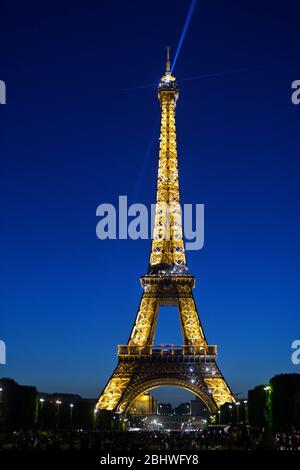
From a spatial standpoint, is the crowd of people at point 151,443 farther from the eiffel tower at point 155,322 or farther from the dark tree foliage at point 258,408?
the eiffel tower at point 155,322

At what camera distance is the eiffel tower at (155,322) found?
226ft

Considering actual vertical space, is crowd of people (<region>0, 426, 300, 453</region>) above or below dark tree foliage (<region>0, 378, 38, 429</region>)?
below

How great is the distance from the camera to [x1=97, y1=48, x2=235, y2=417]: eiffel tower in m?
69.0

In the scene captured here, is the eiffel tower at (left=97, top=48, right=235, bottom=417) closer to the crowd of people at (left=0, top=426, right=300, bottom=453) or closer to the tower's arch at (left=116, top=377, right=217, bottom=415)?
the tower's arch at (left=116, top=377, right=217, bottom=415)

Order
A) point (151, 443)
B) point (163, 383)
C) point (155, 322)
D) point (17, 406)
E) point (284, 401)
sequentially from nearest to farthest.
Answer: point (151, 443), point (284, 401), point (17, 406), point (163, 383), point (155, 322)

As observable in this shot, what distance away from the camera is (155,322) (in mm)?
74938

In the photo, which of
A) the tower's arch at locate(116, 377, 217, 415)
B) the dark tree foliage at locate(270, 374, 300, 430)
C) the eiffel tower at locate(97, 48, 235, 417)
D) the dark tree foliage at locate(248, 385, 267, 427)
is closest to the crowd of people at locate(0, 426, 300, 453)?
the dark tree foliage at locate(248, 385, 267, 427)

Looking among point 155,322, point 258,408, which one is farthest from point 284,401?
point 155,322

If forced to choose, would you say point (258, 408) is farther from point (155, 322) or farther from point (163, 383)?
point (155, 322)
